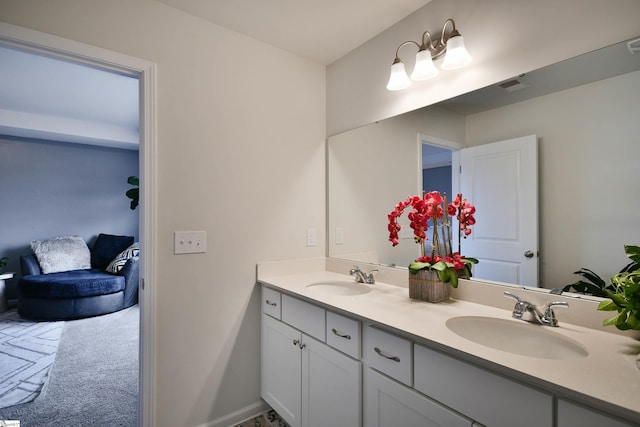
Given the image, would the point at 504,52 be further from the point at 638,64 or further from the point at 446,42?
the point at 638,64

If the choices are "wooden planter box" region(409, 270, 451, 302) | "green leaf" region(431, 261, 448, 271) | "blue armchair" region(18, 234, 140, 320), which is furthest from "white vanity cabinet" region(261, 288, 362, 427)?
"blue armchair" region(18, 234, 140, 320)

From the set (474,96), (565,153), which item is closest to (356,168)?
(474,96)

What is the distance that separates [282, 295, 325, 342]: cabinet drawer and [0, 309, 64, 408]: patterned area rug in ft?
6.27

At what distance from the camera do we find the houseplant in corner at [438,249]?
4.75 ft

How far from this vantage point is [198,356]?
1752 mm

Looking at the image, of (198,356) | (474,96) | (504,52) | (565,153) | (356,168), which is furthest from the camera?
(356,168)

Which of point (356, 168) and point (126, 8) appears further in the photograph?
point (356, 168)

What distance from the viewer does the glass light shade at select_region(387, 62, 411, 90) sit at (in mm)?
1714

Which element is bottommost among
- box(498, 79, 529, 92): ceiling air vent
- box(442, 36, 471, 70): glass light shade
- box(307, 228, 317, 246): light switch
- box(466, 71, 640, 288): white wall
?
box(307, 228, 317, 246): light switch

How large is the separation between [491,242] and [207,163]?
154cm

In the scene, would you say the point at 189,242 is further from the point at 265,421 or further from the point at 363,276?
the point at 265,421

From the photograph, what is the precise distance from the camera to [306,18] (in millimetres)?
1785

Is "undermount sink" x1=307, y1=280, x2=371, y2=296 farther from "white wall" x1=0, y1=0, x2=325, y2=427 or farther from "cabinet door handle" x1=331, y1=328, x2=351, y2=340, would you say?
"cabinet door handle" x1=331, y1=328, x2=351, y2=340

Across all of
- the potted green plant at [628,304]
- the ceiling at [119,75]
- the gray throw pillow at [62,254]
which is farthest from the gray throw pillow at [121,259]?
the potted green plant at [628,304]
